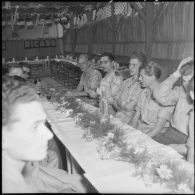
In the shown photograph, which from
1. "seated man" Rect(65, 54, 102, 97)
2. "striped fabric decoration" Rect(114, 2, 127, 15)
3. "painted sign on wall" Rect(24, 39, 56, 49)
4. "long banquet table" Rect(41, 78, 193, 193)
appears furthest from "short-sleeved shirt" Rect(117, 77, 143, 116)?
"painted sign on wall" Rect(24, 39, 56, 49)

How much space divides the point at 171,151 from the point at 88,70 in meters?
4.01

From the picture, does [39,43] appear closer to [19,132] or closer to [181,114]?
[181,114]

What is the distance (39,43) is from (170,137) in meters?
14.1

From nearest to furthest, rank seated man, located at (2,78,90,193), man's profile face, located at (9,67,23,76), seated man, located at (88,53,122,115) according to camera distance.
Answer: seated man, located at (2,78,90,193) < seated man, located at (88,53,122,115) < man's profile face, located at (9,67,23,76)

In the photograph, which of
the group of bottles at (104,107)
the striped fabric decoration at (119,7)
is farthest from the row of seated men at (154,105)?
the striped fabric decoration at (119,7)

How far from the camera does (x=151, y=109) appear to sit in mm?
3201

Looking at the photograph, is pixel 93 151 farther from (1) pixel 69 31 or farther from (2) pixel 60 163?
(1) pixel 69 31

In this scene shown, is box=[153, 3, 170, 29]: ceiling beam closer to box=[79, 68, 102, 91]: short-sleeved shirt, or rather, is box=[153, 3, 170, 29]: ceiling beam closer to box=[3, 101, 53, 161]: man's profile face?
box=[79, 68, 102, 91]: short-sleeved shirt

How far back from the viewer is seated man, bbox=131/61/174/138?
307 cm

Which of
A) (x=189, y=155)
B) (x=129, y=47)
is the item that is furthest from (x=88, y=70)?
(x=189, y=155)

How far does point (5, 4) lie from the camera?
6.74 m

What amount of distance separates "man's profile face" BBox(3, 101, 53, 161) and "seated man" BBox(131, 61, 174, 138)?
2.02 metres

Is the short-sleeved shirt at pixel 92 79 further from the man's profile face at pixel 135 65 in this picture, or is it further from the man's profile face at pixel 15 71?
the man's profile face at pixel 135 65

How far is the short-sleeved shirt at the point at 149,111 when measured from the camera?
121 inches
